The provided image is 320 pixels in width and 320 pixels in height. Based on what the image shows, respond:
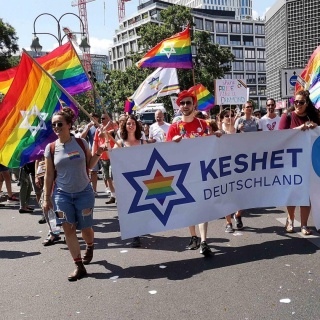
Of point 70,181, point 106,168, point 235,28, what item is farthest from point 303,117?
point 235,28

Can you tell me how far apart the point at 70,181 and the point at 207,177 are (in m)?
1.59

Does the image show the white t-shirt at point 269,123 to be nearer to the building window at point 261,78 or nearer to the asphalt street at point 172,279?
the asphalt street at point 172,279

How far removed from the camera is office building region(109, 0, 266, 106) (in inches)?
3765

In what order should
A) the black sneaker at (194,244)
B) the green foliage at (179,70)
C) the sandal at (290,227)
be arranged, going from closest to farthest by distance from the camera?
1. the black sneaker at (194,244)
2. the sandal at (290,227)
3. the green foliage at (179,70)

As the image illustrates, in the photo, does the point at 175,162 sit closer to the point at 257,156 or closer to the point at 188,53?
the point at 257,156

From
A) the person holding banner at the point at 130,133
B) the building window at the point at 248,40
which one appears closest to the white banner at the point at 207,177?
the person holding banner at the point at 130,133

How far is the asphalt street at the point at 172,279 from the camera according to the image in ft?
11.4

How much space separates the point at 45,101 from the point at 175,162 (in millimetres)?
1996

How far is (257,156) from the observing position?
198 inches

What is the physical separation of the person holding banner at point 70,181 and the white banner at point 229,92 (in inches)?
283

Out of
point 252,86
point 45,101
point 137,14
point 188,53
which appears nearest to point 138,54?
point 188,53

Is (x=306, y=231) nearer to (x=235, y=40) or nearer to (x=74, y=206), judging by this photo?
(x=74, y=206)

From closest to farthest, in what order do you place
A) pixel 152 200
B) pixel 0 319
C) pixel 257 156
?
pixel 0 319
pixel 152 200
pixel 257 156

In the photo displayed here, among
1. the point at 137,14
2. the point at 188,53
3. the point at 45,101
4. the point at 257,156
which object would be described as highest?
the point at 137,14
